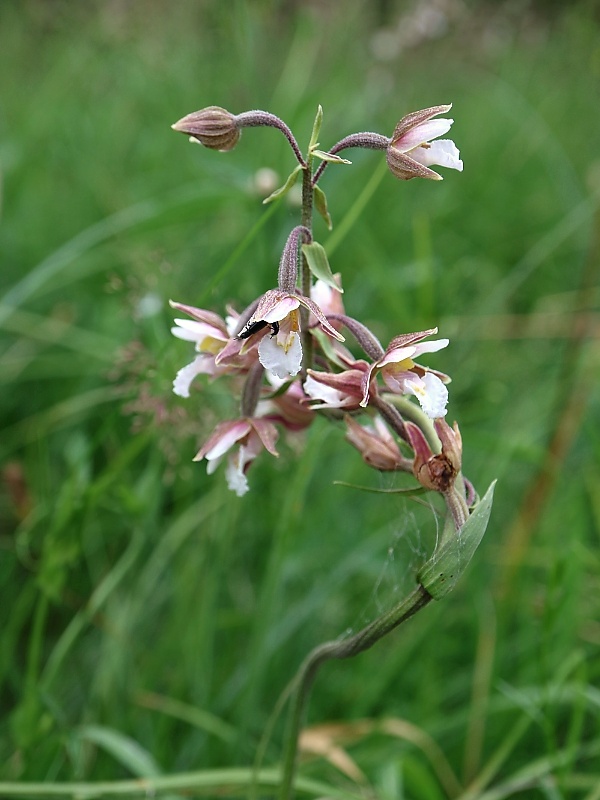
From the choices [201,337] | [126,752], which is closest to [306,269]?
[201,337]

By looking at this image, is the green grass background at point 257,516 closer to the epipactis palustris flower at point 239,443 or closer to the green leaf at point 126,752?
the green leaf at point 126,752

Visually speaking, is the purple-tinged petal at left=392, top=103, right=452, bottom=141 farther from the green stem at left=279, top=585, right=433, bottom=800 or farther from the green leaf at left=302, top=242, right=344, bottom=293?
the green stem at left=279, top=585, right=433, bottom=800

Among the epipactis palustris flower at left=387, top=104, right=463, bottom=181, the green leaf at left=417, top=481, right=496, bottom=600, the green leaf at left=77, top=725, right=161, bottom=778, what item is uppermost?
the epipactis palustris flower at left=387, top=104, right=463, bottom=181

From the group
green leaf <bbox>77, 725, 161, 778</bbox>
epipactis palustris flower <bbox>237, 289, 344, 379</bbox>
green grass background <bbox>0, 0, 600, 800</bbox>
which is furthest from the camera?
green grass background <bbox>0, 0, 600, 800</bbox>

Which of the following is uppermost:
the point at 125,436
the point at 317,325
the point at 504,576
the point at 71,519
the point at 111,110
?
the point at 111,110

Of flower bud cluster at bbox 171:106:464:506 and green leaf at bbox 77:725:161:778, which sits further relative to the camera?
green leaf at bbox 77:725:161:778

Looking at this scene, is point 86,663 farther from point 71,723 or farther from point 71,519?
point 71,519

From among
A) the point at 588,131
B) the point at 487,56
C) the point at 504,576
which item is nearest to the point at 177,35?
the point at 487,56

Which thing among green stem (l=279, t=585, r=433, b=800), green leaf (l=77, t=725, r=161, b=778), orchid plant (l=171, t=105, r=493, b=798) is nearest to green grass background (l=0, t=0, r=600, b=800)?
green leaf (l=77, t=725, r=161, b=778)
